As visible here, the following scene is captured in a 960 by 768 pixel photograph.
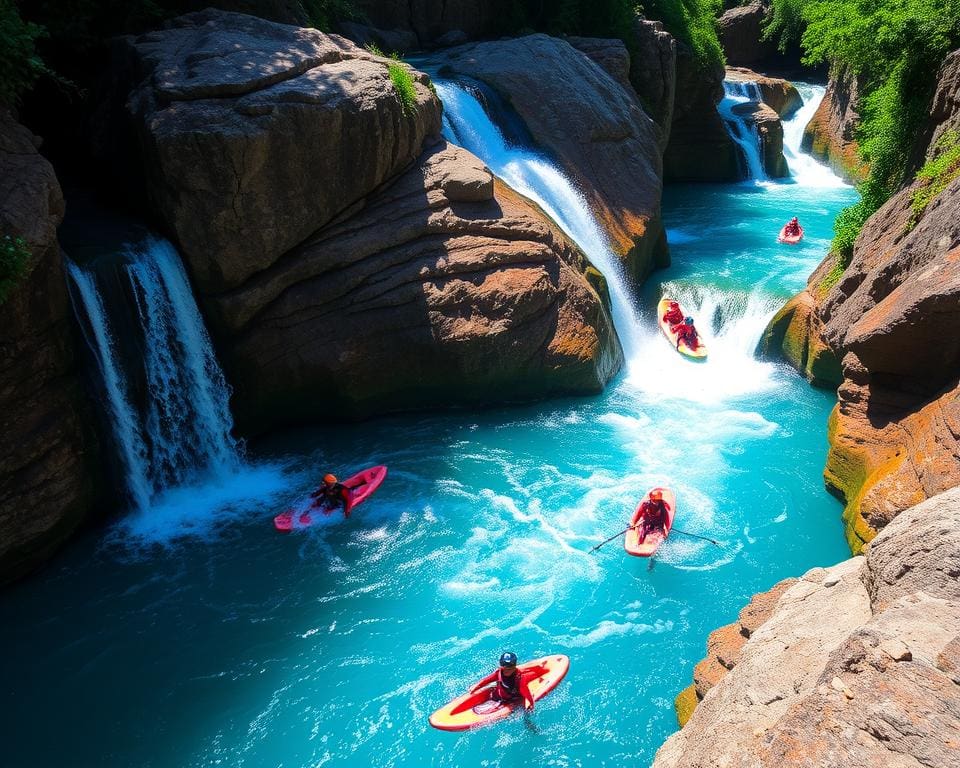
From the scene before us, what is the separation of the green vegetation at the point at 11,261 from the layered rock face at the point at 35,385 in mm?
212

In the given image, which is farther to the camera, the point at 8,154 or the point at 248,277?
the point at 248,277

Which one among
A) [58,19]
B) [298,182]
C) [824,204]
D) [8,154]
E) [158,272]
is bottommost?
[824,204]

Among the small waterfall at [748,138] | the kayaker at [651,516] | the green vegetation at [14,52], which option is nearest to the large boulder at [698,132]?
the small waterfall at [748,138]

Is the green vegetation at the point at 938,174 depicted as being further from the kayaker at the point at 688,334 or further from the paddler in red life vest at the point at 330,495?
the paddler in red life vest at the point at 330,495

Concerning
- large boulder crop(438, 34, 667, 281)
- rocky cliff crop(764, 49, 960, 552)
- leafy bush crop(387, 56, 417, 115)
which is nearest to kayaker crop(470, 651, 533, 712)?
rocky cliff crop(764, 49, 960, 552)

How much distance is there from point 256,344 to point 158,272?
177 cm

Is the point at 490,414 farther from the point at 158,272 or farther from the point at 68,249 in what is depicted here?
the point at 68,249

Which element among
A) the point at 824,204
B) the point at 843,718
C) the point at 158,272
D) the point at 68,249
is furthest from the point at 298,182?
the point at 824,204

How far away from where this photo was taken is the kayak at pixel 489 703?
7043mm

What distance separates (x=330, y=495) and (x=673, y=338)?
24.7 ft

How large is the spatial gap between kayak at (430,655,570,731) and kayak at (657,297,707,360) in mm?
7704

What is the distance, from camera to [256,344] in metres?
11.4

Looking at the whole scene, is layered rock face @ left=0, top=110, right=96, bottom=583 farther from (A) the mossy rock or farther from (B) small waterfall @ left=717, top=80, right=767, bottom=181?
(B) small waterfall @ left=717, top=80, right=767, bottom=181

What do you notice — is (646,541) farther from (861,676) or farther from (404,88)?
(404,88)
